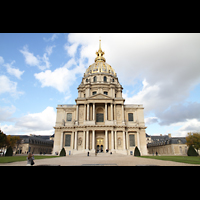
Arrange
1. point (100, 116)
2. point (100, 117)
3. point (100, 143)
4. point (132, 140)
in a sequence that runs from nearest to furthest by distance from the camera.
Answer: point (100, 143), point (132, 140), point (100, 117), point (100, 116)

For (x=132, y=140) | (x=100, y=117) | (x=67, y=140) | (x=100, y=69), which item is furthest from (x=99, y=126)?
(x=100, y=69)

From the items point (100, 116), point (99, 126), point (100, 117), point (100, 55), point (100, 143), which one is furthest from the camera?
point (100, 55)

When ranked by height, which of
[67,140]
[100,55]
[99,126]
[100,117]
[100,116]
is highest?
[100,55]

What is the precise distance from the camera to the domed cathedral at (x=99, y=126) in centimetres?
4262

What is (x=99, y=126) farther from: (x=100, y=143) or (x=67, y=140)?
(x=67, y=140)

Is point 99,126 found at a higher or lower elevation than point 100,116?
lower

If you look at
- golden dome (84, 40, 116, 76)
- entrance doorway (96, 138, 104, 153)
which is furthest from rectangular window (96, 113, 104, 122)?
golden dome (84, 40, 116, 76)

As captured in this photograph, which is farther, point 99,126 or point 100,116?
point 100,116

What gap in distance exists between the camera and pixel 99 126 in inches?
1695

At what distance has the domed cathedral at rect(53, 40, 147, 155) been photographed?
42.6 metres

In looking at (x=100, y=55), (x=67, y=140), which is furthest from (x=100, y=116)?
(x=100, y=55)

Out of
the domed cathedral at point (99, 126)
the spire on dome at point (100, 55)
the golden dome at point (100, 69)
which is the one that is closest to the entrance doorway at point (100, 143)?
the domed cathedral at point (99, 126)

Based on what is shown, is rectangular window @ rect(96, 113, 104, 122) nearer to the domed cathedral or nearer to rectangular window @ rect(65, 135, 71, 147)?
the domed cathedral
